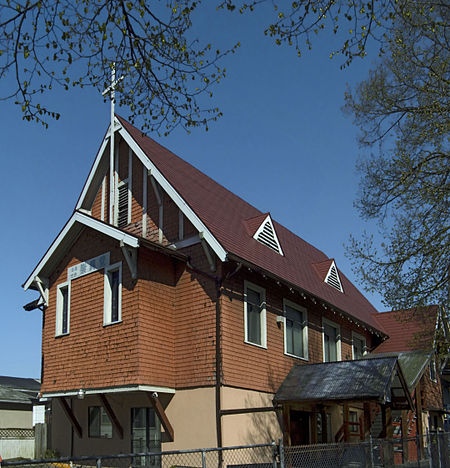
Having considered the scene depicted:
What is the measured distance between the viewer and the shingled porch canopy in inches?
678

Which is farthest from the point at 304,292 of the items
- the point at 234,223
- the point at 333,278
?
the point at 333,278

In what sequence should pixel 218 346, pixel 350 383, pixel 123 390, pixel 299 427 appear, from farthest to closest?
pixel 299 427 < pixel 350 383 < pixel 218 346 < pixel 123 390

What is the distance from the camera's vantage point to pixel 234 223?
20.2 meters

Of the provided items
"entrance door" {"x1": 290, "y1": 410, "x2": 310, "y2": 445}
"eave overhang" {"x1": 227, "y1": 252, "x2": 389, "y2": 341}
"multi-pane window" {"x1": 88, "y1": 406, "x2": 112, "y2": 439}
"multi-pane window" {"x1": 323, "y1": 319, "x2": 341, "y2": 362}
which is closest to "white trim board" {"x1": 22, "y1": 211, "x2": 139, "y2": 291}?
"eave overhang" {"x1": 227, "y1": 252, "x2": 389, "y2": 341}

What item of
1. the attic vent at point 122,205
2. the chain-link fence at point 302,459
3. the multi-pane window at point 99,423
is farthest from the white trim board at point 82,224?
the chain-link fence at point 302,459

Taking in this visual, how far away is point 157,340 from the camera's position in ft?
57.0

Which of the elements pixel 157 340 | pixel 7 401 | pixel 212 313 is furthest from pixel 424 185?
pixel 7 401

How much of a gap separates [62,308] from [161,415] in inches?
208

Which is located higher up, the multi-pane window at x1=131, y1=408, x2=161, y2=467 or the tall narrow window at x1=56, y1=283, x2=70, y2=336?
the tall narrow window at x1=56, y1=283, x2=70, y2=336

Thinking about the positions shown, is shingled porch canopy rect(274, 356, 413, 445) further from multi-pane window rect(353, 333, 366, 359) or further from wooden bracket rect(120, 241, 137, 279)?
wooden bracket rect(120, 241, 137, 279)

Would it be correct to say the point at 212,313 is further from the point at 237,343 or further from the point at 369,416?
the point at 369,416

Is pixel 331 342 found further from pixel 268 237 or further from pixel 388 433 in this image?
pixel 388 433

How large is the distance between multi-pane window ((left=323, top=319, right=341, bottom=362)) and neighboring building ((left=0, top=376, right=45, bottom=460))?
11.6m

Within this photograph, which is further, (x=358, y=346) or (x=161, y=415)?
(x=358, y=346)
